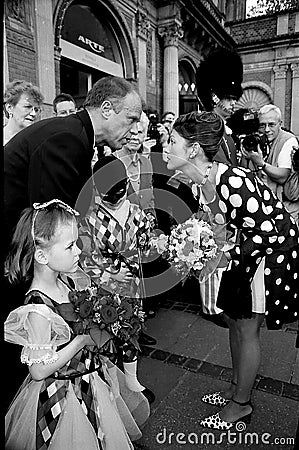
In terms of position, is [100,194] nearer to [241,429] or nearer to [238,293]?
[238,293]

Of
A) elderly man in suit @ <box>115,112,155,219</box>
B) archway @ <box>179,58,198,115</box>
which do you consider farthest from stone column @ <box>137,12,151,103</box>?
elderly man in suit @ <box>115,112,155,219</box>

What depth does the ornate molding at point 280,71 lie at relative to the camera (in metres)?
18.2

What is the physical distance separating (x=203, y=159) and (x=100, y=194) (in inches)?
29.2

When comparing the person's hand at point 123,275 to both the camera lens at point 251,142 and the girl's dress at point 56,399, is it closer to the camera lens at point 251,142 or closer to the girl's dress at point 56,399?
the girl's dress at point 56,399

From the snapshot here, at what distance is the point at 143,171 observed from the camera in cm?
369

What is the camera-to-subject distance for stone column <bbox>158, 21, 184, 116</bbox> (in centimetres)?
1178

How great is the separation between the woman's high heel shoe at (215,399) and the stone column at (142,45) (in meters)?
9.35

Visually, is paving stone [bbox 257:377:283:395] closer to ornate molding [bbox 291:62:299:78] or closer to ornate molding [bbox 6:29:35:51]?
ornate molding [bbox 6:29:35:51]

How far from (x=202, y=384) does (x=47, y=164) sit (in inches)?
77.3

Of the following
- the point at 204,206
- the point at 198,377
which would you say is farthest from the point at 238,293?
the point at 198,377

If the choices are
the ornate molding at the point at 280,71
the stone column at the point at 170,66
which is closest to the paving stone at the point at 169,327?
the stone column at the point at 170,66

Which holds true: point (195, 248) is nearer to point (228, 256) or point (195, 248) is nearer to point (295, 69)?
point (228, 256)

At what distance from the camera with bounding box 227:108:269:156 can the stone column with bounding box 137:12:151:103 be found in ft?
23.7

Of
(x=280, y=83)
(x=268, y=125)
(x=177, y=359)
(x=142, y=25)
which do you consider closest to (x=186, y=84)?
(x=142, y=25)
